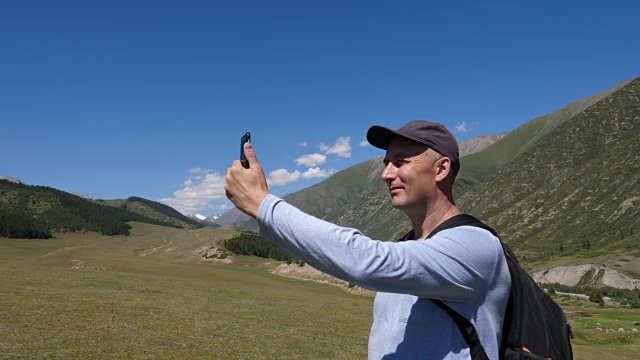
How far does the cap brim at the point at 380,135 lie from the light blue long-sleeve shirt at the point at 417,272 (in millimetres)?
987

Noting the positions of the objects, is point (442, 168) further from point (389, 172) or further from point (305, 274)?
point (305, 274)

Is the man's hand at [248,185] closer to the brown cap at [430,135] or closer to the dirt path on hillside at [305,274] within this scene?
the brown cap at [430,135]

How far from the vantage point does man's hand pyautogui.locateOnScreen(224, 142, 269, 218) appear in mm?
3129

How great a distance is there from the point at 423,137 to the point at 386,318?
1.53m

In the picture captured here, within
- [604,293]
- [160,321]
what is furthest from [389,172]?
[604,293]

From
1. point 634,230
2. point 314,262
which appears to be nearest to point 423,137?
point 314,262

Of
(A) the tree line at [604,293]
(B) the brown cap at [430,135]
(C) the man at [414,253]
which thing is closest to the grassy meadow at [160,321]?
(C) the man at [414,253]

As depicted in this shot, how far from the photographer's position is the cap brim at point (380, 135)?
12.3 feet

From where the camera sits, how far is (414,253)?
2977 mm

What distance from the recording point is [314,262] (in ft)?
9.68

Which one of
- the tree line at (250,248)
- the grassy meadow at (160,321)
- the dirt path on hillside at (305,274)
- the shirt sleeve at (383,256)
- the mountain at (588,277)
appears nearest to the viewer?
the shirt sleeve at (383,256)

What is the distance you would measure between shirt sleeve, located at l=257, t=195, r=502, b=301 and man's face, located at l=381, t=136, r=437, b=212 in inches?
23.7

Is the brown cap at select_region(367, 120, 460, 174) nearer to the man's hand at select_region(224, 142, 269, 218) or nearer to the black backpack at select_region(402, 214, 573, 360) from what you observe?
the black backpack at select_region(402, 214, 573, 360)

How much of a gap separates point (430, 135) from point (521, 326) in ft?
5.33
